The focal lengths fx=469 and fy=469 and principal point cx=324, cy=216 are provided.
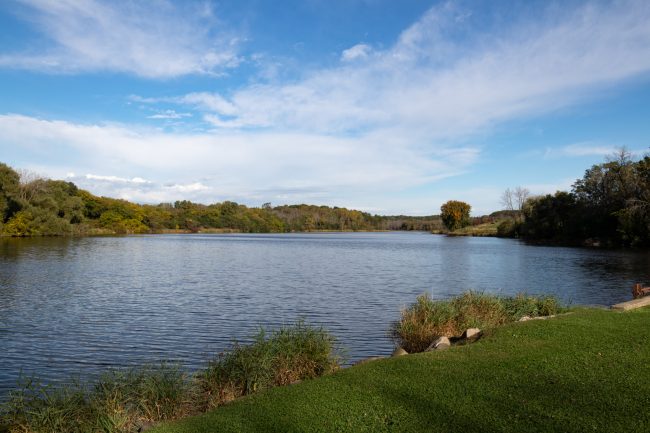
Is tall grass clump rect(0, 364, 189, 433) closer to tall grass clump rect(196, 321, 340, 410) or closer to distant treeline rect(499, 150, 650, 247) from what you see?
tall grass clump rect(196, 321, 340, 410)

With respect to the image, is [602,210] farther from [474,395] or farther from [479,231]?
[474,395]

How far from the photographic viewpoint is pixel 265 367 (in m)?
9.15

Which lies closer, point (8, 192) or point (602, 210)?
point (602, 210)

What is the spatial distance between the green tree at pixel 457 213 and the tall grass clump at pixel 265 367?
5108 inches

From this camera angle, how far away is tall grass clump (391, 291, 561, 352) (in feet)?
43.3

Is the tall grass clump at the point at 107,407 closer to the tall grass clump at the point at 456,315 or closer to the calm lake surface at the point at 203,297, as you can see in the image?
the calm lake surface at the point at 203,297

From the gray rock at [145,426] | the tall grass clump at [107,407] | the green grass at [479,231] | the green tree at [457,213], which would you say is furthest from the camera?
the green tree at [457,213]

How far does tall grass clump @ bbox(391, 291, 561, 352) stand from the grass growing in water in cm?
364

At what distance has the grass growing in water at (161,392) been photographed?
734 centimetres

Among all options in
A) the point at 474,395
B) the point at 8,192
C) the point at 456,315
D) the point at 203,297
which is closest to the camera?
Answer: the point at 474,395

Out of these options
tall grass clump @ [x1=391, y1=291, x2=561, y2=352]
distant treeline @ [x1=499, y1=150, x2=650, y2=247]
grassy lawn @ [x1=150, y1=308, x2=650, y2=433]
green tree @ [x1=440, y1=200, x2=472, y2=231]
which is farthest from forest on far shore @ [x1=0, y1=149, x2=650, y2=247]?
grassy lawn @ [x1=150, y1=308, x2=650, y2=433]

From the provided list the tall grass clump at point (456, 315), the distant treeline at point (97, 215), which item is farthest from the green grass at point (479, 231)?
the tall grass clump at point (456, 315)

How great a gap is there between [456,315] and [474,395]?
7.51 m

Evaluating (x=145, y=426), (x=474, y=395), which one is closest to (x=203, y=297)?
(x=145, y=426)
